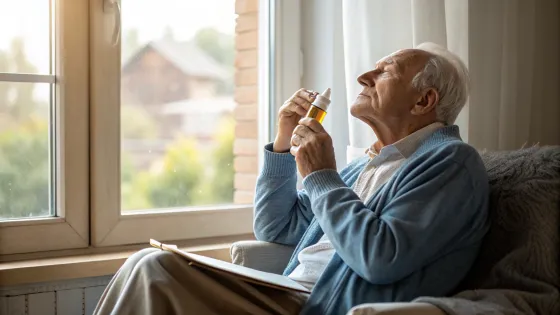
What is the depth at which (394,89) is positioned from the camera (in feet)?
5.70

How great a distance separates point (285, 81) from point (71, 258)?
903 mm

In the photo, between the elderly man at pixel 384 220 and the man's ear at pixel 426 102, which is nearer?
the elderly man at pixel 384 220

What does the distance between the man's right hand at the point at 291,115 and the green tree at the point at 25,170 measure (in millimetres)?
678

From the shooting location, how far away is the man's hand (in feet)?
5.35

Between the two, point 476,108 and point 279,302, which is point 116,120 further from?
point 476,108

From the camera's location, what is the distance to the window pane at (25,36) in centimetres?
198

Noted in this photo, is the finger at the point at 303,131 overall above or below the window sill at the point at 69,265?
above

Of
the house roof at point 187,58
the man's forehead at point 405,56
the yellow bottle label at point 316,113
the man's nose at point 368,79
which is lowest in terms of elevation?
the yellow bottle label at point 316,113

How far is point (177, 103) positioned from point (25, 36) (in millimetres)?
493

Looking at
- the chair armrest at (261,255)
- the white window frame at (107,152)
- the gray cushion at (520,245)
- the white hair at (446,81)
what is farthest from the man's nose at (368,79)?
the white window frame at (107,152)

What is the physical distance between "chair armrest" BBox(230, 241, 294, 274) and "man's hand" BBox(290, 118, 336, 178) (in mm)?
327

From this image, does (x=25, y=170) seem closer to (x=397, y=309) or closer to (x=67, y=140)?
(x=67, y=140)

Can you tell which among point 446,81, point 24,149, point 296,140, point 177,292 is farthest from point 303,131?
point 24,149

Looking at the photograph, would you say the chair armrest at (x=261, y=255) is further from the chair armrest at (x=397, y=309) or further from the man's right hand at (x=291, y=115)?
the chair armrest at (x=397, y=309)
